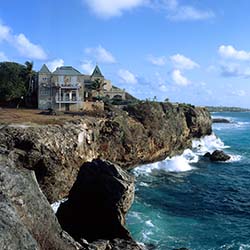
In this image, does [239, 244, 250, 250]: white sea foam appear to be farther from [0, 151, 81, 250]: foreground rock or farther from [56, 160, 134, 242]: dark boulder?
[0, 151, 81, 250]: foreground rock

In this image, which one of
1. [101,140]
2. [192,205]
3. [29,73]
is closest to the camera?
[192,205]

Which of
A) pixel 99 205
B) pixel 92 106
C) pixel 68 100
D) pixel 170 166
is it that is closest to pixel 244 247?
pixel 99 205

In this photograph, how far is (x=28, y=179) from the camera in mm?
20625

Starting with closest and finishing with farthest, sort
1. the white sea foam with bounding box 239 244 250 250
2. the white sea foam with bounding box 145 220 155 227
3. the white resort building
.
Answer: the white sea foam with bounding box 239 244 250 250 → the white sea foam with bounding box 145 220 155 227 → the white resort building

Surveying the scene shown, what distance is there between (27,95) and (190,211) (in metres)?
43.9

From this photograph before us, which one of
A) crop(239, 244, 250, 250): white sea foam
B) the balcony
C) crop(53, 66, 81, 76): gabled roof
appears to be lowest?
crop(239, 244, 250, 250): white sea foam

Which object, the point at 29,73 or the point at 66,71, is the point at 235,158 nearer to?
the point at 66,71

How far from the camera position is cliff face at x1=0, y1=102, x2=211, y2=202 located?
3847 cm

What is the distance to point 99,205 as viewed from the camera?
30438 millimetres

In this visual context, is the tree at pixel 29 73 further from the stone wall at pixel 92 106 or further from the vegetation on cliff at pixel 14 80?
the stone wall at pixel 92 106

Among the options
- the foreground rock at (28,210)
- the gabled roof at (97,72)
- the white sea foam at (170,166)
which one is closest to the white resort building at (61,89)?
the white sea foam at (170,166)

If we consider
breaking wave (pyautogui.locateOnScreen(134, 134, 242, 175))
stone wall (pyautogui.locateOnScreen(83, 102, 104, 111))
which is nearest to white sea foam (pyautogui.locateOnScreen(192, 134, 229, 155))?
breaking wave (pyautogui.locateOnScreen(134, 134, 242, 175))

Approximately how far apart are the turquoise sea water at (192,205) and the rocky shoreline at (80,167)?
13.2ft

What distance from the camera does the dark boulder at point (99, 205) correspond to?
2934 centimetres
